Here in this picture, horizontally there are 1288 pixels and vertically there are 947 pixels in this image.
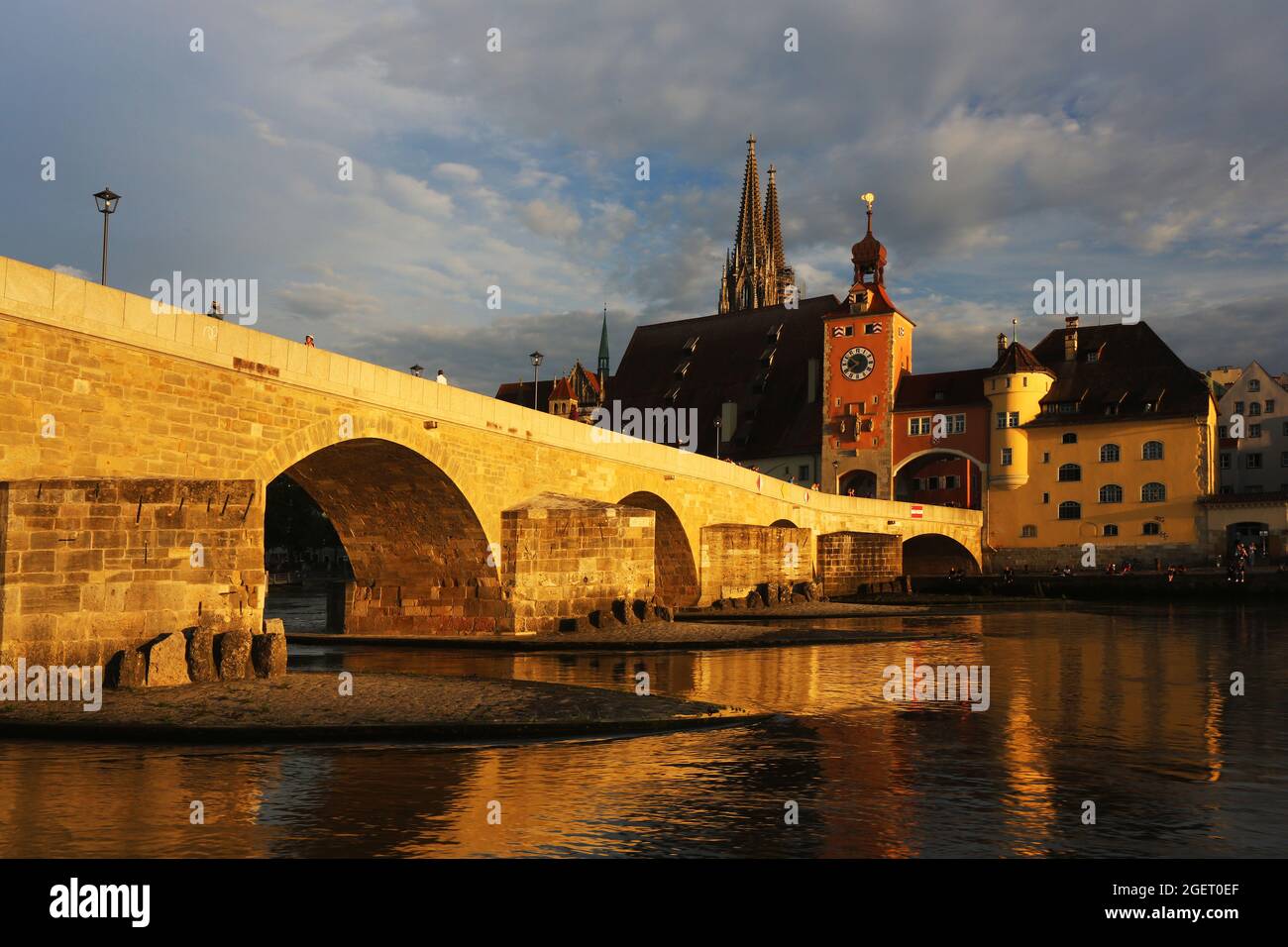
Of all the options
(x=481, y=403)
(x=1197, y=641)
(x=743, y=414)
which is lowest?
(x=1197, y=641)

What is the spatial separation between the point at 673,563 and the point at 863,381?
38717mm

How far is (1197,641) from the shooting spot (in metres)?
29.0

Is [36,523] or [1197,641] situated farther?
[1197,641]

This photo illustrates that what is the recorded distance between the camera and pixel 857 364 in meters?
78.6

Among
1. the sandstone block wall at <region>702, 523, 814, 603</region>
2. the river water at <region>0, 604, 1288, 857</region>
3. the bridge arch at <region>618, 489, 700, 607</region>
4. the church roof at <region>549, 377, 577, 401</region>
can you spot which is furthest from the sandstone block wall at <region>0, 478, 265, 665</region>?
the church roof at <region>549, 377, 577, 401</region>

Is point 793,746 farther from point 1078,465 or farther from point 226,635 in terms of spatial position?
point 1078,465

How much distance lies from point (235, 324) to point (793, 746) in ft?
44.2

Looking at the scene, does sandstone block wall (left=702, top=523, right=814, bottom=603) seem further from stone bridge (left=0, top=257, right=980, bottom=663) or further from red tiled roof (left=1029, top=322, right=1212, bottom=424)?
red tiled roof (left=1029, top=322, right=1212, bottom=424)

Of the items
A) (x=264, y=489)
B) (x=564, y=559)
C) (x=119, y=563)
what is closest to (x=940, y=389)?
(x=564, y=559)

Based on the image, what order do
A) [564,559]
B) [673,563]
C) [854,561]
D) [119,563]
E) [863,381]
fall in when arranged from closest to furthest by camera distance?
1. [119,563]
2. [564,559]
3. [673,563]
4. [854,561]
5. [863,381]

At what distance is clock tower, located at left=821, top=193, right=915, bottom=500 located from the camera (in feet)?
253

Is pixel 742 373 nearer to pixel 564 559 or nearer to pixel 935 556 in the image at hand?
pixel 935 556

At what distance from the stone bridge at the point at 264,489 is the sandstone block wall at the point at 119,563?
27 millimetres
